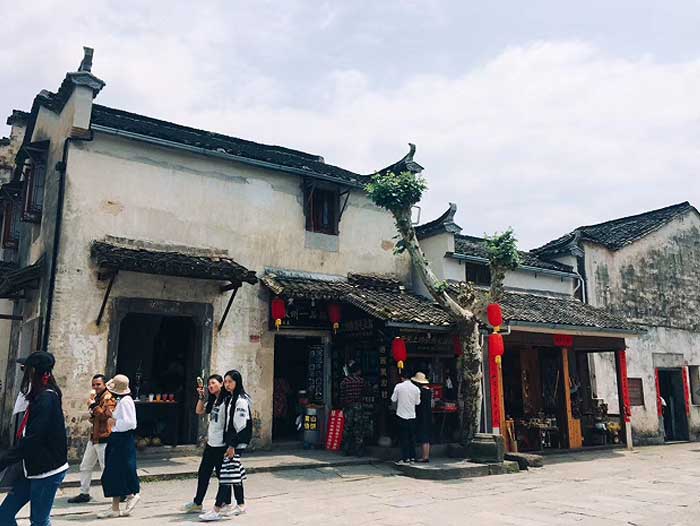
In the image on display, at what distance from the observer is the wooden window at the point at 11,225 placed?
47.0 ft

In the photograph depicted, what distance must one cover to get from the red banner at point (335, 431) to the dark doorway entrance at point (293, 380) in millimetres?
826

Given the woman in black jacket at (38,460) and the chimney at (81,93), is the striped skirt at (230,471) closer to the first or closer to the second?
the woman in black jacket at (38,460)

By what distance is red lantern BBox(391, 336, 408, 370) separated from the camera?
11.4 metres

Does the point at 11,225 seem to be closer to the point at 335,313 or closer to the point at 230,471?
the point at 335,313

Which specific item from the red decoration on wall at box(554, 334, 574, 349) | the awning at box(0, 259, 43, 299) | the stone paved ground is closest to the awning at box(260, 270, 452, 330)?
the stone paved ground

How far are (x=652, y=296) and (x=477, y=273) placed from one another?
272 inches

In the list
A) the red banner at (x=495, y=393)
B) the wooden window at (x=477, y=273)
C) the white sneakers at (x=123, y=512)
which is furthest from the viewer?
the wooden window at (x=477, y=273)

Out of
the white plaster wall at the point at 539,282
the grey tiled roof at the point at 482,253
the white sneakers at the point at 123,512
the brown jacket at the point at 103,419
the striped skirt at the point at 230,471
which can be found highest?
the grey tiled roof at the point at 482,253

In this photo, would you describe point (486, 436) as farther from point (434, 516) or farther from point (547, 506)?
point (434, 516)

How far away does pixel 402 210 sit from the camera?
11516 mm

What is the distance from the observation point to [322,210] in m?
13.8

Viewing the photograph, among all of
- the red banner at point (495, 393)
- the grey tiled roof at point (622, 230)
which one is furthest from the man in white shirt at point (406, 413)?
the grey tiled roof at point (622, 230)

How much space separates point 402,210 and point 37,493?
323 inches

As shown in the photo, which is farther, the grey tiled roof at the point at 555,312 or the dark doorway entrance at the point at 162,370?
the grey tiled roof at the point at 555,312
